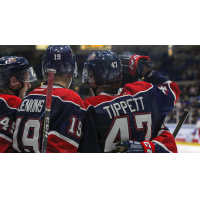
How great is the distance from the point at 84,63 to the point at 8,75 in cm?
74

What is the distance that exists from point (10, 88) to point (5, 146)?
1.80 feet

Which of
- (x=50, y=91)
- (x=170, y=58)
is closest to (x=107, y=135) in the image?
(x=50, y=91)

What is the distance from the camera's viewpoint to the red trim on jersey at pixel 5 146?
7.15 feet

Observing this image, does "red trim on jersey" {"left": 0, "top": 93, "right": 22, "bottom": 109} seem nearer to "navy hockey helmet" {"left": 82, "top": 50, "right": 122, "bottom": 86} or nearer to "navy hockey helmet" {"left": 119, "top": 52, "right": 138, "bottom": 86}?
"navy hockey helmet" {"left": 82, "top": 50, "right": 122, "bottom": 86}

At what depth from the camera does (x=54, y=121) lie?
1995 mm

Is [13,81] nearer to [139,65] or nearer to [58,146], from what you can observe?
[58,146]

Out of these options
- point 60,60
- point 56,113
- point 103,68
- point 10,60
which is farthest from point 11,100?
point 103,68

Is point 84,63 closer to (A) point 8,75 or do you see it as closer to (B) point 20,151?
(A) point 8,75

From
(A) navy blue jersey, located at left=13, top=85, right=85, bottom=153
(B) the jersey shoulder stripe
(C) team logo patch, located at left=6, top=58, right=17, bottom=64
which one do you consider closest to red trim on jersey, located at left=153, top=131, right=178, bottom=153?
(B) the jersey shoulder stripe

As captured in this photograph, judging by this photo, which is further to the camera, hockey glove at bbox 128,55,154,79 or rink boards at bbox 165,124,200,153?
rink boards at bbox 165,124,200,153

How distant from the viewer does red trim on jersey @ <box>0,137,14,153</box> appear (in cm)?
218

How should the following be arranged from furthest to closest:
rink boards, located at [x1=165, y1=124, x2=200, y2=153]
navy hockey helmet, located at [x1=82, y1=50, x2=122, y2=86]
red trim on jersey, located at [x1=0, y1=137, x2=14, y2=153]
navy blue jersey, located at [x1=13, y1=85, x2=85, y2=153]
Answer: rink boards, located at [x1=165, y1=124, x2=200, y2=153] < red trim on jersey, located at [x1=0, y1=137, x2=14, y2=153] < navy hockey helmet, located at [x1=82, y1=50, x2=122, y2=86] < navy blue jersey, located at [x1=13, y1=85, x2=85, y2=153]

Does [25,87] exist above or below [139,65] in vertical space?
below

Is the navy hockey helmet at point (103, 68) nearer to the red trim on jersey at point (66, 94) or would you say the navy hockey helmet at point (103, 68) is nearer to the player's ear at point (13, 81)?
the red trim on jersey at point (66, 94)
